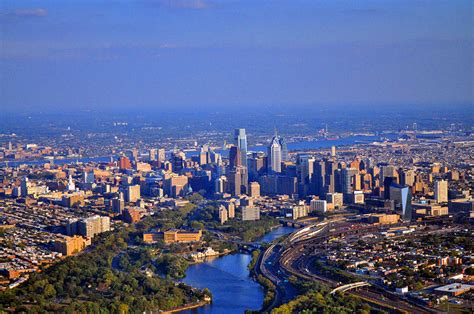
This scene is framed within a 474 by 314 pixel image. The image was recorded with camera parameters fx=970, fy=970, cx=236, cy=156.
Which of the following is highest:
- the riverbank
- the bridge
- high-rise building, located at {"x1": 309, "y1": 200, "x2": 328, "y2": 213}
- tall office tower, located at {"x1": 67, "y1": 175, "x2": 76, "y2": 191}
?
tall office tower, located at {"x1": 67, "y1": 175, "x2": 76, "y2": 191}

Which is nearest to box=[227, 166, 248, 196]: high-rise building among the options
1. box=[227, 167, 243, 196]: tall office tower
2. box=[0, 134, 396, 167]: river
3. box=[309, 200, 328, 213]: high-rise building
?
box=[227, 167, 243, 196]: tall office tower

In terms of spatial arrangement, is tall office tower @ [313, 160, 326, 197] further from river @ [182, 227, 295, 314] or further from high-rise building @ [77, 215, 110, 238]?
river @ [182, 227, 295, 314]

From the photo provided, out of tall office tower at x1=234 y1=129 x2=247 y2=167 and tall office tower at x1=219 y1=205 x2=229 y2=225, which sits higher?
tall office tower at x1=234 y1=129 x2=247 y2=167

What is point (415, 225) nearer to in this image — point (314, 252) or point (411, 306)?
point (314, 252)

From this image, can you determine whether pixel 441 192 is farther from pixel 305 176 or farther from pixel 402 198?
pixel 305 176

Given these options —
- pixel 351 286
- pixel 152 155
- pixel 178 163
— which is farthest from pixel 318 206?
pixel 152 155

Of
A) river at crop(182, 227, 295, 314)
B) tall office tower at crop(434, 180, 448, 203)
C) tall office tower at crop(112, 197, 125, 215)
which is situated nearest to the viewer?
river at crop(182, 227, 295, 314)
